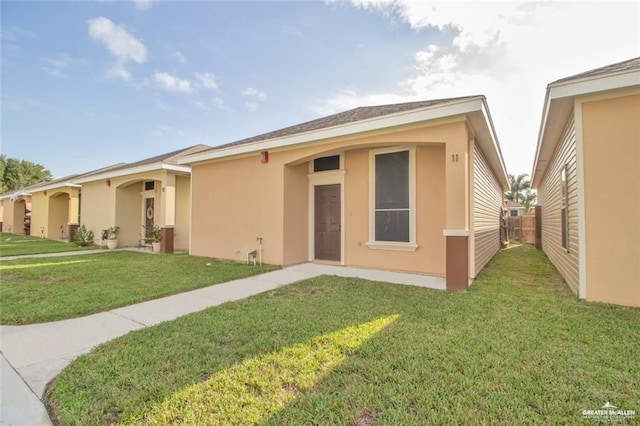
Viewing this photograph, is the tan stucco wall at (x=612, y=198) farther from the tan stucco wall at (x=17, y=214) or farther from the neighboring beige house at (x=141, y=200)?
the tan stucco wall at (x=17, y=214)

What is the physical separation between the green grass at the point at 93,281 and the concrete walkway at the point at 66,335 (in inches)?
12.7

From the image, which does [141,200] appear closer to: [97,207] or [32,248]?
[97,207]

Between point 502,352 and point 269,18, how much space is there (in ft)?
29.7

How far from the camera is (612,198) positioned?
4285 millimetres

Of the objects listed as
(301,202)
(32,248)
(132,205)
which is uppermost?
(132,205)

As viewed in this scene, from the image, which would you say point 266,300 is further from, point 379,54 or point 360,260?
point 379,54

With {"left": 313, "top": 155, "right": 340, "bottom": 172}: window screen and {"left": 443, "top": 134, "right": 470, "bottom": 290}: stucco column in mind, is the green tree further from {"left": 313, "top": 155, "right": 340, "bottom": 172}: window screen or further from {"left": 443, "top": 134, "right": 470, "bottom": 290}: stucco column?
{"left": 443, "top": 134, "right": 470, "bottom": 290}: stucco column

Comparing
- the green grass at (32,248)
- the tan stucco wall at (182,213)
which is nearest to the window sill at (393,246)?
the tan stucco wall at (182,213)

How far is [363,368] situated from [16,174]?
177 feet

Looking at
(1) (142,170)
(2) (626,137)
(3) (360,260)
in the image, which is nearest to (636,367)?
(2) (626,137)

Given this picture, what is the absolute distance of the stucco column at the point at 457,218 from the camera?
17.0 ft

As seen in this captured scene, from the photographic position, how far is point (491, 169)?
34.6ft

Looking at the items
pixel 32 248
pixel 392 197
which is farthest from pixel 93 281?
pixel 32 248

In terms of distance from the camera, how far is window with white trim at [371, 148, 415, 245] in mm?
6660
